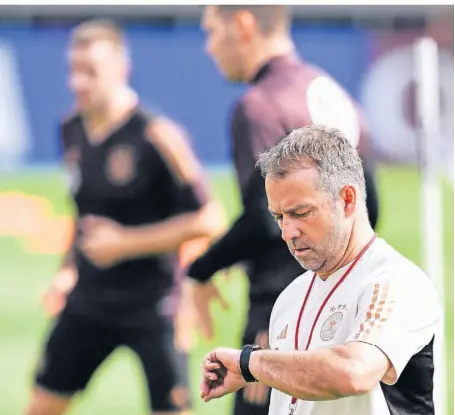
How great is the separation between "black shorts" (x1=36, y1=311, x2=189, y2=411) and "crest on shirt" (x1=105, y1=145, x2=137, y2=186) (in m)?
0.57

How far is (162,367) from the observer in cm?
388

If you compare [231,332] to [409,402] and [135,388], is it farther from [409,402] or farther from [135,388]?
[409,402]

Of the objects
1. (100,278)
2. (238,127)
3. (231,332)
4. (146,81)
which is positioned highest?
(146,81)

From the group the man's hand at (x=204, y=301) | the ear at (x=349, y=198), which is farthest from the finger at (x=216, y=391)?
the man's hand at (x=204, y=301)

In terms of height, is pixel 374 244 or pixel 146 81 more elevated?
pixel 146 81

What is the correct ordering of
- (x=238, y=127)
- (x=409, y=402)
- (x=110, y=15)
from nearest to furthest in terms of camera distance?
(x=409, y=402)
(x=238, y=127)
(x=110, y=15)

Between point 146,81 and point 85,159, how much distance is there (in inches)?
16.1

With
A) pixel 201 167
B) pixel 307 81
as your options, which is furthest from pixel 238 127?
pixel 201 167

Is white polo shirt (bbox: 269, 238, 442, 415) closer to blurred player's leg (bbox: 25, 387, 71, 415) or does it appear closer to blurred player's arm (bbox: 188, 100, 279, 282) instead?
blurred player's arm (bbox: 188, 100, 279, 282)

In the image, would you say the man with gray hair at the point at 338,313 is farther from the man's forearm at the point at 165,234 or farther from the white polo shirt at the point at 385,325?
the man's forearm at the point at 165,234

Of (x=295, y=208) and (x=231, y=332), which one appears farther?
(x=231, y=332)

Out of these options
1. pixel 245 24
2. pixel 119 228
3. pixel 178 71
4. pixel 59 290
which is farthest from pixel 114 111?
pixel 59 290

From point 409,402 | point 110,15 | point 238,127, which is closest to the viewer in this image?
point 409,402

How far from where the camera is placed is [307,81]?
3551 millimetres
